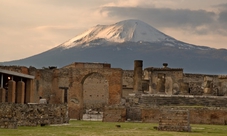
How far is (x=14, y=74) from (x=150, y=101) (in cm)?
851

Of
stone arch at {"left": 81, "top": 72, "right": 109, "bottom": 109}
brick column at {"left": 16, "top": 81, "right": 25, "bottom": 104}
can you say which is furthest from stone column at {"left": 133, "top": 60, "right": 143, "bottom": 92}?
brick column at {"left": 16, "top": 81, "right": 25, "bottom": 104}

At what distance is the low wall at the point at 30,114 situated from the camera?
2711 cm

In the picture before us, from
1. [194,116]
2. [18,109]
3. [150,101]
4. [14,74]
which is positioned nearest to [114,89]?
[150,101]

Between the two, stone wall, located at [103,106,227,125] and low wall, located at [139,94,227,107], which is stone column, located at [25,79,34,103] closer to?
low wall, located at [139,94,227,107]

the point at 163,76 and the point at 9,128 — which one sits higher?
the point at 163,76

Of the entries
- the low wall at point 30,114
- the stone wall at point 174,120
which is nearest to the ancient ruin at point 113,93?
the low wall at point 30,114

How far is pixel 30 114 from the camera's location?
92.5ft

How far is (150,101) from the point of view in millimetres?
40219

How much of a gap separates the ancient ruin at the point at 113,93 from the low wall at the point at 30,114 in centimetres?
144

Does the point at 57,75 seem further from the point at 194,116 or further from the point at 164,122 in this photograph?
the point at 164,122

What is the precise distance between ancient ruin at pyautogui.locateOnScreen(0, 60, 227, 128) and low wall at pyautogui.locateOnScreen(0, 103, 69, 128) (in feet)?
4.73

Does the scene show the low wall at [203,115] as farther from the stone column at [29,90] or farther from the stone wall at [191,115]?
the stone column at [29,90]

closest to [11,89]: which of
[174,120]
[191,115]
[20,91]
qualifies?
[20,91]

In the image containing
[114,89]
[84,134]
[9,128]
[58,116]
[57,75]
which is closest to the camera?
[84,134]
